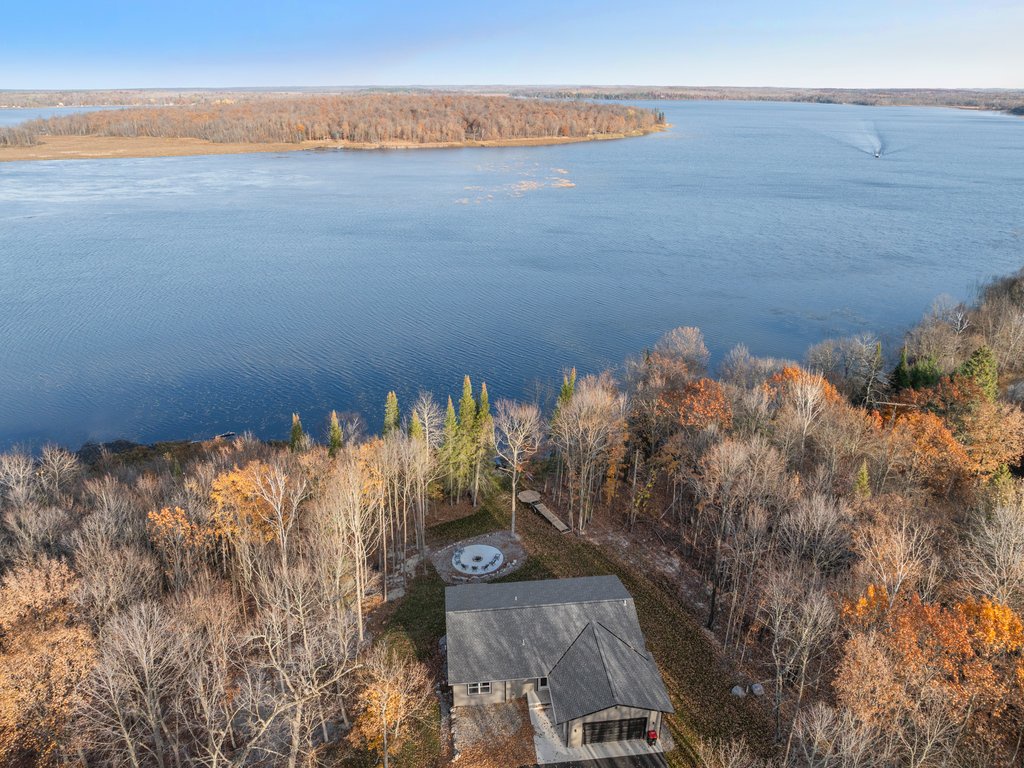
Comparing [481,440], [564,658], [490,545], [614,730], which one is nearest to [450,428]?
[481,440]

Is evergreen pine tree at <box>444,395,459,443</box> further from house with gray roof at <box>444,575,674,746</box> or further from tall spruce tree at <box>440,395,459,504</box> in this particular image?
house with gray roof at <box>444,575,674,746</box>

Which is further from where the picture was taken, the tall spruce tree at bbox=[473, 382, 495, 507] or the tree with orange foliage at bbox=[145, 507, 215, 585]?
the tall spruce tree at bbox=[473, 382, 495, 507]

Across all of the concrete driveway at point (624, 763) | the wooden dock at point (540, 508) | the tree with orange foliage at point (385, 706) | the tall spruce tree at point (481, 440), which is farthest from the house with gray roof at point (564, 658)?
the tall spruce tree at point (481, 440)

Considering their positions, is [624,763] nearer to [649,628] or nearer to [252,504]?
[649,628]

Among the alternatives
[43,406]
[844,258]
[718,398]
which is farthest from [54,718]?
[844,258]

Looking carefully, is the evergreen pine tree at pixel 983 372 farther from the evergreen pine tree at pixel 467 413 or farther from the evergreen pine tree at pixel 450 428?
the evergreen pine tree at pixel 450 428

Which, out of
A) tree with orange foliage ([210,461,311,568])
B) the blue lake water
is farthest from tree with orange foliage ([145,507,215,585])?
the blue lake water
